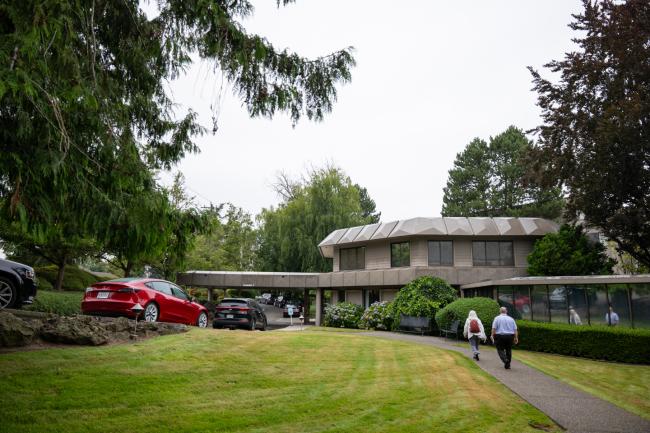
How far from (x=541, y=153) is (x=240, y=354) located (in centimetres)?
2020

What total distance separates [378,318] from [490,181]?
106 feet

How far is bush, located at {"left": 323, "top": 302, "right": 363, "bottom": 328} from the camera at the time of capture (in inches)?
1207

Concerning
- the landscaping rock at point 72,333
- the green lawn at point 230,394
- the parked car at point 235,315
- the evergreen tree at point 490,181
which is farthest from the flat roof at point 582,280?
the evergreen tree at point 490,181

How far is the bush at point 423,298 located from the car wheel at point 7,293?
1834 centimetres

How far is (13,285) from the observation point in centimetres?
1056

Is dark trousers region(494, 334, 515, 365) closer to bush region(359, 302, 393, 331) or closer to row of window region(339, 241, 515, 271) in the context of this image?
bush region(359, 302, 393, 331)

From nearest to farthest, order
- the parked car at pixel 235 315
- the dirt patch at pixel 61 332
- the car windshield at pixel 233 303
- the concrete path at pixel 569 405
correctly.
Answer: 1. the concrete path at pixel 569 405
2. the dirt patch at pixel 61 332
3. the parked car at pixel 235 315
4. the car windshield at pixel 233 303

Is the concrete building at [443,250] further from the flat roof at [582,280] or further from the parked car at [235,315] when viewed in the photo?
the parked car at [235,315]

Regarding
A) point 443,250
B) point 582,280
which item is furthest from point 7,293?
point 443,250

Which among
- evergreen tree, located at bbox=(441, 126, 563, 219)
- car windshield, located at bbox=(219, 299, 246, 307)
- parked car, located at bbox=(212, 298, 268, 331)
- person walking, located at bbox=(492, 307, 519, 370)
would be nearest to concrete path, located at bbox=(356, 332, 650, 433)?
person walking, located at bbox=(492, 307, 519, 370)

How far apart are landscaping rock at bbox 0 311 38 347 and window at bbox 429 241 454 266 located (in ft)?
82.2

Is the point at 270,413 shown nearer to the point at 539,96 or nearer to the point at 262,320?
the point at 262,320

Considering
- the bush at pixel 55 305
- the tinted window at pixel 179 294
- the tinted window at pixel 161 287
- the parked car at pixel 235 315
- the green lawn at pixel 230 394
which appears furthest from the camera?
the parked car at pixel 235 315

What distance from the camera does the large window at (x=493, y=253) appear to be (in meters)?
30.0
